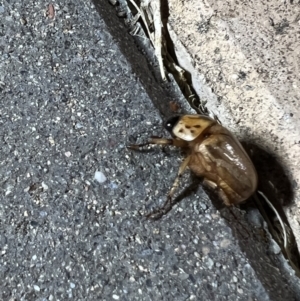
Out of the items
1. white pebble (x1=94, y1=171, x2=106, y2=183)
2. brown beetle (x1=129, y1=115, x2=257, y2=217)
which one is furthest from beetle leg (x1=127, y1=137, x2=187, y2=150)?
white pebble (x1=94, y1=171, x2=106, y2=183)

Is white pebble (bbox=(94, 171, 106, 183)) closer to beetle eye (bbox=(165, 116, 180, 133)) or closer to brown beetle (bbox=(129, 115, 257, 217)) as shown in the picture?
brown beetle (bbox=(129, 115, 257, 217))

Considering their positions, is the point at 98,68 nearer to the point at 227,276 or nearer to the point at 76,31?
the point at 76,31

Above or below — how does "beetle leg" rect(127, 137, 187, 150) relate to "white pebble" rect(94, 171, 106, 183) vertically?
above

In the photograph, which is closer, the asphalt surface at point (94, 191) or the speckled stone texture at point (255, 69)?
Answer: the asphalt surface at point (94, 191)

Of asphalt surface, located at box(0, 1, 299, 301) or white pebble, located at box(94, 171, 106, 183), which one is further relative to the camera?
white pebble, located at box(94, 171, 106, 183)

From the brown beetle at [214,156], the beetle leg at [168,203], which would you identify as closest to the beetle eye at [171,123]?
the brown beetle at [214,156]

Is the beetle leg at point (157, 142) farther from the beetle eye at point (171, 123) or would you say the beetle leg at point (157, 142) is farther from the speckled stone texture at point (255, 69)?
the speckled stone texture at point (255, 69)

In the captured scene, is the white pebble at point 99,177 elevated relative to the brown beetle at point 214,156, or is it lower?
lower

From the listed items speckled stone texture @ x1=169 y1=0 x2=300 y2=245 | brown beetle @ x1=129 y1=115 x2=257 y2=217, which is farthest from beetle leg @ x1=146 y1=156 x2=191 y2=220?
speckled stone texture @ x1=169 y1=0 x2=300 y2=245

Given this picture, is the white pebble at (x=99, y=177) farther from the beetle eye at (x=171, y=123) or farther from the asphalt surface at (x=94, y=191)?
the beetle eye at (x=171, y=123)
